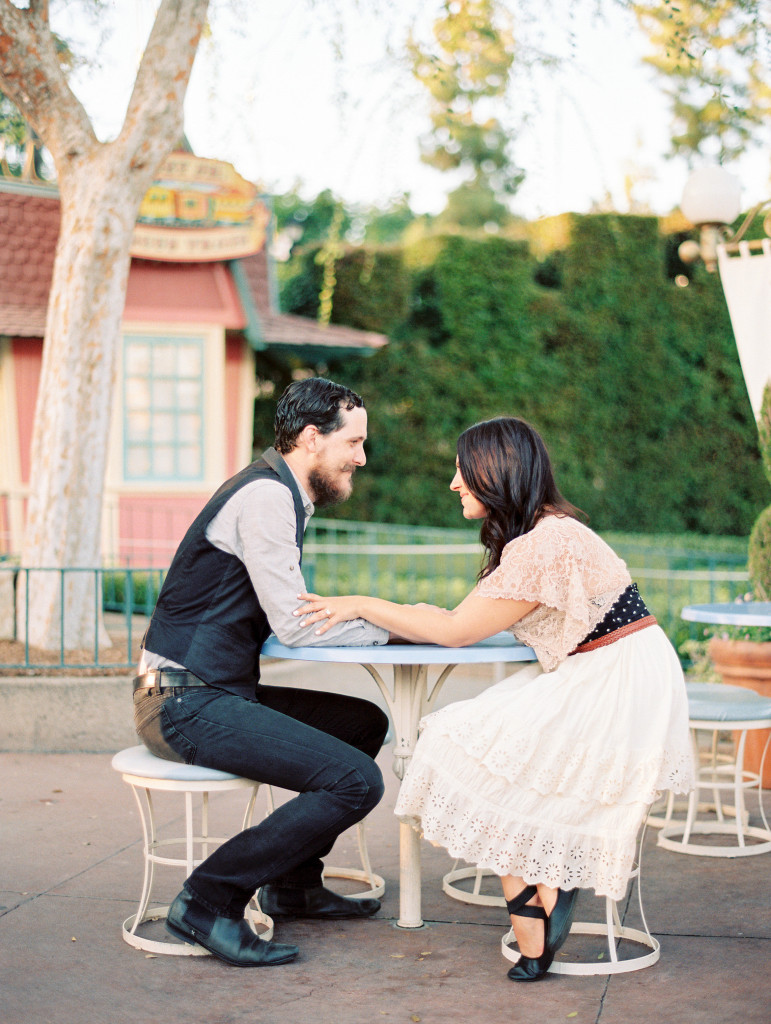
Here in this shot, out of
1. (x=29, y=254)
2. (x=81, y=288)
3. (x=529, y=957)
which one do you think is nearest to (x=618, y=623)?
(x=529, y=957)

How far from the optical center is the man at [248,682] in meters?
3.19

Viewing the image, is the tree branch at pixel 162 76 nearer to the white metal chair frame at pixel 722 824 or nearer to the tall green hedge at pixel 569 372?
the white metal chair frame at pixel 722 824

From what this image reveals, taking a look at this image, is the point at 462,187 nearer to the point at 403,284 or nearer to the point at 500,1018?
the point at 403,284

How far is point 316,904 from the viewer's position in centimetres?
367

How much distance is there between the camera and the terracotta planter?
212 inches

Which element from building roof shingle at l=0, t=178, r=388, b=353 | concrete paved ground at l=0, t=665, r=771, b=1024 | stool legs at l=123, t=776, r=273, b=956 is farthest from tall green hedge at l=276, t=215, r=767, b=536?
stool legs at l=123, t=776, r=273, b=956

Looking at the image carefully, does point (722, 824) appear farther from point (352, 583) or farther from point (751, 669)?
point (352, 583)

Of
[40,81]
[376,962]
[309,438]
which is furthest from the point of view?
[40,81]

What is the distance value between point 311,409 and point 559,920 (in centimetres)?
163

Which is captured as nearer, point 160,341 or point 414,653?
point 414,653

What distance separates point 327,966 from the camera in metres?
3.25

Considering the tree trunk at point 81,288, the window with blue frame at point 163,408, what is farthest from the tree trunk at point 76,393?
the window with blue frame at point 163,408

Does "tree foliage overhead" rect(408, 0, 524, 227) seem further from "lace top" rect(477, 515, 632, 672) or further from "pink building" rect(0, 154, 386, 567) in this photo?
"lace top" rect(477, 515, 632, 672)

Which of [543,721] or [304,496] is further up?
[304,496]
